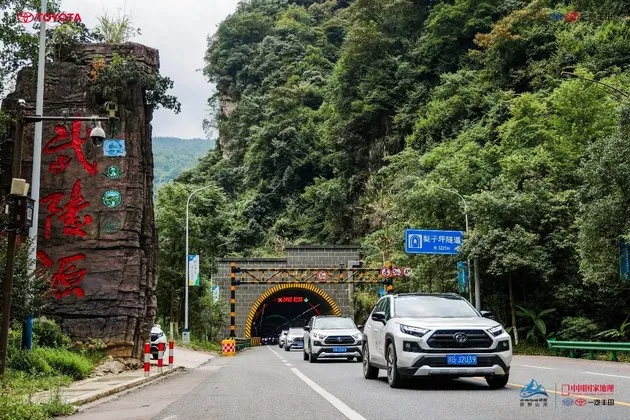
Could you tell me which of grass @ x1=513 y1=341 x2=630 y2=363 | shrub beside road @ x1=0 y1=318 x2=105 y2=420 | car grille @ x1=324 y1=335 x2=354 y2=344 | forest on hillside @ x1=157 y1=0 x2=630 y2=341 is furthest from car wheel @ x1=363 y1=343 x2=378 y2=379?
grass @ x1=513 y1=341 x2=630 y2=363

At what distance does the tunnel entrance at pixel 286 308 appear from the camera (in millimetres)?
56969

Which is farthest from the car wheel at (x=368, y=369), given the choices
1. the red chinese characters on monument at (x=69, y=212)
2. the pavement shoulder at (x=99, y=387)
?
the red chinese characters on monument at (x=69, y=212)

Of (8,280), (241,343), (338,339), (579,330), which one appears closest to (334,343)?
(338,339)

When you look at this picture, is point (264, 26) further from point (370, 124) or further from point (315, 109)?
A: point (370, 124)

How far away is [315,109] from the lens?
3110 inches

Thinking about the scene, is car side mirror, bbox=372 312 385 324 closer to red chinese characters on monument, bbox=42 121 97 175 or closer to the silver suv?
the silver suv

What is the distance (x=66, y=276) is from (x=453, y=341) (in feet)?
40.2

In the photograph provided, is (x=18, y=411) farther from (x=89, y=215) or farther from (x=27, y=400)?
(x=89, y=215)

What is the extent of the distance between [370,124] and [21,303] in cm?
5301

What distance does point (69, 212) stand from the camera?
19.6 meters

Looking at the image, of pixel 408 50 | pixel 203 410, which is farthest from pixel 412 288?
pixel 203 410

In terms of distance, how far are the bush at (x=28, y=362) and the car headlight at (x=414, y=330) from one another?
26.6ft

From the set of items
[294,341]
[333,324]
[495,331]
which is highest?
[495,331]

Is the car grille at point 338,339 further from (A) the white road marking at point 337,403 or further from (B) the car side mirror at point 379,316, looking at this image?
(B) the car side mirror at point 379,316
